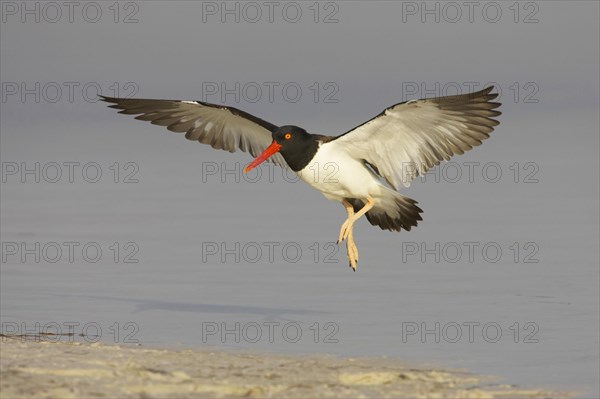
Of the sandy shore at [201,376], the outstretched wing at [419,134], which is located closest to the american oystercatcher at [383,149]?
the outstretched wing at [419,134]

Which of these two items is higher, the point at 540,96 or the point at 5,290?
the point at 540,96

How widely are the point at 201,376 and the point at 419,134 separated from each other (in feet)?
15.2

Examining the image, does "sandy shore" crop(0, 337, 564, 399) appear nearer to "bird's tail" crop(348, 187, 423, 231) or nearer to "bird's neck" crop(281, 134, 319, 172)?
"bird's neck" crop(281, 134, 319, 172)

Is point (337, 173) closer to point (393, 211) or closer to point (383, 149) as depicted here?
point (383, 149)

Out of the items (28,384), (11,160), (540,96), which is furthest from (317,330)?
(540,96)

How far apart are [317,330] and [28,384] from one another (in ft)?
12.7

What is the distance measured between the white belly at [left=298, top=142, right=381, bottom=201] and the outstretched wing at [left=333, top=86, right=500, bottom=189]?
0.37 feet

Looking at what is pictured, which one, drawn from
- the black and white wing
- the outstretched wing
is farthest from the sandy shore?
the black and white wing

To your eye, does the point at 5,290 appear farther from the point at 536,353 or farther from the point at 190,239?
the point at 536,353

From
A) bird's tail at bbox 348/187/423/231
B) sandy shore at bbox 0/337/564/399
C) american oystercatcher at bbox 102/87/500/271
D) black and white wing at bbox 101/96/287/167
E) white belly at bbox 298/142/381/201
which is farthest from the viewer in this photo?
black and white wing at bbox 101/96/287/167

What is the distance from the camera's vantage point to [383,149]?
14195 millimetres

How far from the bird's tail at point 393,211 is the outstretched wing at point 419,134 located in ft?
0.49

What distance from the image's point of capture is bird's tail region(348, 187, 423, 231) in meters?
14.6

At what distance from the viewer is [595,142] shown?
92.4ft
